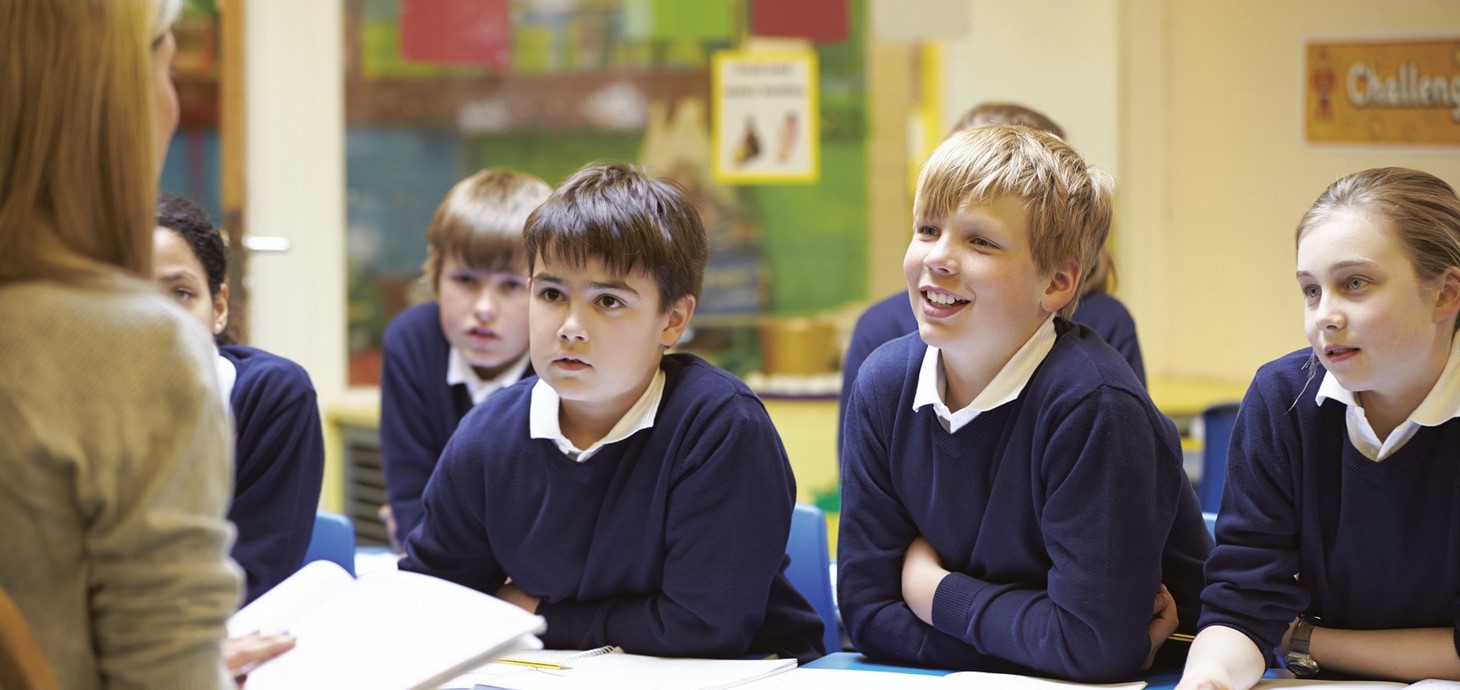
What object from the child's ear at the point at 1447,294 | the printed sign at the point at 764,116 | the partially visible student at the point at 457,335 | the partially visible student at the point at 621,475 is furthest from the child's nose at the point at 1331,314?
the printed sign at the point at 764,116

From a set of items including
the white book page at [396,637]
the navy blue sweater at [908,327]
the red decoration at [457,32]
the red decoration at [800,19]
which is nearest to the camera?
the white book page at [396,637]

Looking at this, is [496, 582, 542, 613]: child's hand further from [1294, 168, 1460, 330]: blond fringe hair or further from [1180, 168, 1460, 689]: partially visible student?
[1294, 168, 1460, 330]: blond fringe hair

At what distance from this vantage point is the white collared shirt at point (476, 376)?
2557 millimetres

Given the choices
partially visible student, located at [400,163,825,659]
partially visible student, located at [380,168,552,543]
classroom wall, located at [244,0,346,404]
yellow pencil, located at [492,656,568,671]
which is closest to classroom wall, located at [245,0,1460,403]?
classroom wall, located at [244,0,346,404]

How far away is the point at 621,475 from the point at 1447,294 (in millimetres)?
945

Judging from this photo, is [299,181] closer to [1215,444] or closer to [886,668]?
[1215,444]

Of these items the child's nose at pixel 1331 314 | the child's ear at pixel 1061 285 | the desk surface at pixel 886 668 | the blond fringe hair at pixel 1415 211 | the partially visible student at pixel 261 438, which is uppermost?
the blond fringe hair at pixel 1415 211

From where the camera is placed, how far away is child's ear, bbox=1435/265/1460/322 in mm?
1526

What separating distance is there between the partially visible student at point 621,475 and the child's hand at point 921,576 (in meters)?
0.16

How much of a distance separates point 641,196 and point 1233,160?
263 centimetres

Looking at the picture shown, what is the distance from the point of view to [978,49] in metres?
4.20

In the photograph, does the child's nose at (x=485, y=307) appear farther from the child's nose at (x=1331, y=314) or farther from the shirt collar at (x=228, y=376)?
the child's nose at (x=1331, y=314)

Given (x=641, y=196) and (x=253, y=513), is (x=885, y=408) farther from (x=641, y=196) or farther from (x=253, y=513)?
(x=253, y=513)

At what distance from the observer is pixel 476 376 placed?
2.61m
